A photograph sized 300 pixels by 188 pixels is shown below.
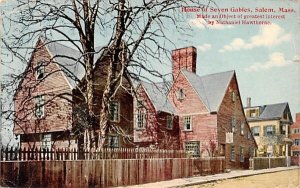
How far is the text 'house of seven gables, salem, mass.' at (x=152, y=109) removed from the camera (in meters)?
3.62

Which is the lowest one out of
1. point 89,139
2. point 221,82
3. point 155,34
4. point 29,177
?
point 29,177

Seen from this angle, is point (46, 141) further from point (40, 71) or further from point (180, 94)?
point (180, 94)

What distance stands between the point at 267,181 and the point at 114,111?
4.14ft

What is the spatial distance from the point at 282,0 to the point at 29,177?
214 centimetres

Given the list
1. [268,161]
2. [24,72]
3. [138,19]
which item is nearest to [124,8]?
[138,19]

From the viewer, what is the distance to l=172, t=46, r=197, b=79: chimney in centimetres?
374

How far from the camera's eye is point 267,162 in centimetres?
401

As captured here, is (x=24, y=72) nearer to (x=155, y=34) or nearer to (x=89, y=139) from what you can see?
(x=89, y=139)

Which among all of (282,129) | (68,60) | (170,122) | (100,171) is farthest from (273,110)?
(68,60)

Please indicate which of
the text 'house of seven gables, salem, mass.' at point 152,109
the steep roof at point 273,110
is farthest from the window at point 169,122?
the steep roof at point 273,110

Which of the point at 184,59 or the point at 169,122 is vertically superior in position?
the point at 184,59

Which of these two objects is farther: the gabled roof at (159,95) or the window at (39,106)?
the gabled roof at (159,95)

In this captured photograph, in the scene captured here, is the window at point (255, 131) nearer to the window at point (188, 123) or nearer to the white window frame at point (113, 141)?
the window at point (188, 123)

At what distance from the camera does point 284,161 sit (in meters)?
3.98
